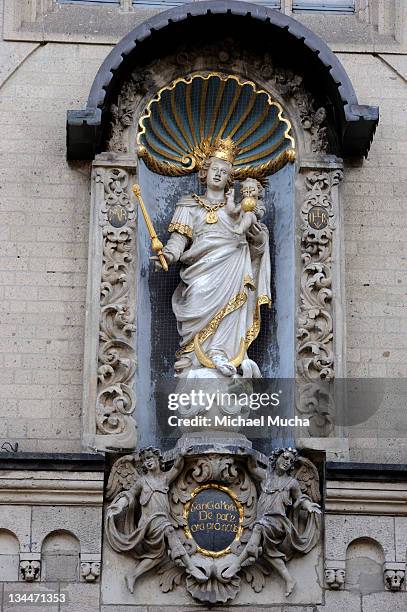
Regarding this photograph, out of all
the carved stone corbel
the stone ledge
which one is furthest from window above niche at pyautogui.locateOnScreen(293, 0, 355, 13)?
the stone ledge

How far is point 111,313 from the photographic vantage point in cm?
1397

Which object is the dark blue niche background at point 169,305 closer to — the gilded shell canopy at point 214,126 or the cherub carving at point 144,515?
the gilded shell canopy at point 214,126

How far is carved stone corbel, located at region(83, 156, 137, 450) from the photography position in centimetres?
1362

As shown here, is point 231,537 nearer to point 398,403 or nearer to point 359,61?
point 398,403

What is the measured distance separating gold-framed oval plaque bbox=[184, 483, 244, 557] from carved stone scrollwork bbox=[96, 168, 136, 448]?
0.60 m

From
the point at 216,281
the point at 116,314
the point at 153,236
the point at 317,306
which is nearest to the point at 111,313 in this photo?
the point at 116,314

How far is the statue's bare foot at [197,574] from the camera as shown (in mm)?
13078

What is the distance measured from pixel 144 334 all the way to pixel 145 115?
1557 mm

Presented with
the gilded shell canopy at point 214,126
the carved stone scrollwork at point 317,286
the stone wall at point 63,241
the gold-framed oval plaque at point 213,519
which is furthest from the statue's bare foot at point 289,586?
the gilded shell canopy at point 214,126

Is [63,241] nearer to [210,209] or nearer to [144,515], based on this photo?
[210,209]

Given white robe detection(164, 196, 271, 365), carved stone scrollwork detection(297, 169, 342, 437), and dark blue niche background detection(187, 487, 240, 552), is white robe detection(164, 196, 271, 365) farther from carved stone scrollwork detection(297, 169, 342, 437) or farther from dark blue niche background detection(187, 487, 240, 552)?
dark blue niche background detection(187, 487, 240, 552)

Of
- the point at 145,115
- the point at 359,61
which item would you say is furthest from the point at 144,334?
the point at 359,61

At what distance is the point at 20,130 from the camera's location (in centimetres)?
1457

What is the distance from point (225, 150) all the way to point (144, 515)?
2.83 m
